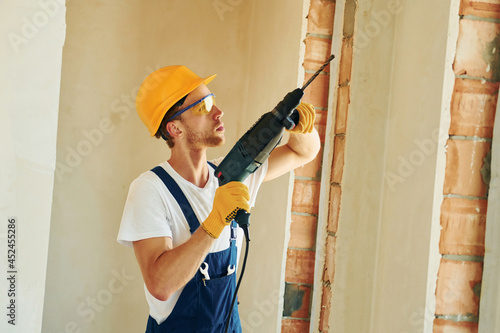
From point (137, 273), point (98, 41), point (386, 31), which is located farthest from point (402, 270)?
point (98, 41)

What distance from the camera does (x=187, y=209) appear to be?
5.17 feet

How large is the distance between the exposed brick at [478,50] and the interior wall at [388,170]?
6 centimetres

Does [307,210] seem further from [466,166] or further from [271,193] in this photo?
[466,166]

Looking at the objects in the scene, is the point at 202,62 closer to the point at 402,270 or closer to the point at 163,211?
the point at 163,211

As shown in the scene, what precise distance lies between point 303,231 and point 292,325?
0.40 metres

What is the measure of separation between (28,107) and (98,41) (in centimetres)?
103

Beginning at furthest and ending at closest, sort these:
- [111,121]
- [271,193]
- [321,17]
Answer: [111,121] < [271,193] < [321,17]

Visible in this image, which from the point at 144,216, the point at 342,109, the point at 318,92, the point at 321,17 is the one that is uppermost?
the point at 321,17

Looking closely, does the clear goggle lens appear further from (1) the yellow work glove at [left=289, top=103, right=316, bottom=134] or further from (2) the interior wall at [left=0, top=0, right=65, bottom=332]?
(2) the interior wall at [left=0, top=0, right=65, bottom=332]

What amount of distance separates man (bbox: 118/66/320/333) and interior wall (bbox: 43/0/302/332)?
82 cm

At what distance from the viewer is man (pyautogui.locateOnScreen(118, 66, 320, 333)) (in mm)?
1407

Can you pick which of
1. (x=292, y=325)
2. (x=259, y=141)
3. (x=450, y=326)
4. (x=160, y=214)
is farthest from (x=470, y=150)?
(x=292, y=325)

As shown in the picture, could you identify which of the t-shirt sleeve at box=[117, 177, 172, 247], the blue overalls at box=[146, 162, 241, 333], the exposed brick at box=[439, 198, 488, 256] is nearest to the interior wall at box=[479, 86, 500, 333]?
the exposed brick at box=[439, 198, 488, 256]

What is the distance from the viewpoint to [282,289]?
6.85 ft
